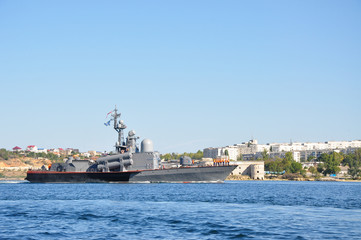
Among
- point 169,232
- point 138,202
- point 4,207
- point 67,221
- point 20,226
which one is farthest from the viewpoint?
point 138,202

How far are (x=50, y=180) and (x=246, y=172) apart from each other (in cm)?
7708

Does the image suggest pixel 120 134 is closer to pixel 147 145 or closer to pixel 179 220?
pixel 147 145

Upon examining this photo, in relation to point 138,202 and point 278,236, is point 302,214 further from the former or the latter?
point 138,202

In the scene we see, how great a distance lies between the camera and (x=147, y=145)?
90062mm

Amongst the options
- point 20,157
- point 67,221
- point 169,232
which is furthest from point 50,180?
point 20,157

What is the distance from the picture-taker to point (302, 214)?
3528cm

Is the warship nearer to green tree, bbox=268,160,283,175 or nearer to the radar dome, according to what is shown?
the radar dome

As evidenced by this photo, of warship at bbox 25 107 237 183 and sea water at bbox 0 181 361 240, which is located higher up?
warship at bbox 25 107 237 183

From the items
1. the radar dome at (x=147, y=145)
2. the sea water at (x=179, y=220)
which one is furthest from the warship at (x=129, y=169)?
the sea water at (x=179, y=220)

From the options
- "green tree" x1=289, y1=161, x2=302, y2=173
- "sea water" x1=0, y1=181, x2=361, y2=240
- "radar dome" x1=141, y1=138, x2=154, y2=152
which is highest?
"radar dome" x1=141, y1=138, x2=154, y2=152

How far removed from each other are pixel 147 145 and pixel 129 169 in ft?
19.5

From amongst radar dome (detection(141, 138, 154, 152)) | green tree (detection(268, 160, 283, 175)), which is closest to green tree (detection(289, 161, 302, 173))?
green tree (detection(268, 160, 283, 175))

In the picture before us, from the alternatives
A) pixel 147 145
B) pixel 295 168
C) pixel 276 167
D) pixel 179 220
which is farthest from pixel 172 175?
pixel 295 168

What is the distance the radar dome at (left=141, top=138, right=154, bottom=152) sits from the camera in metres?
89.8
